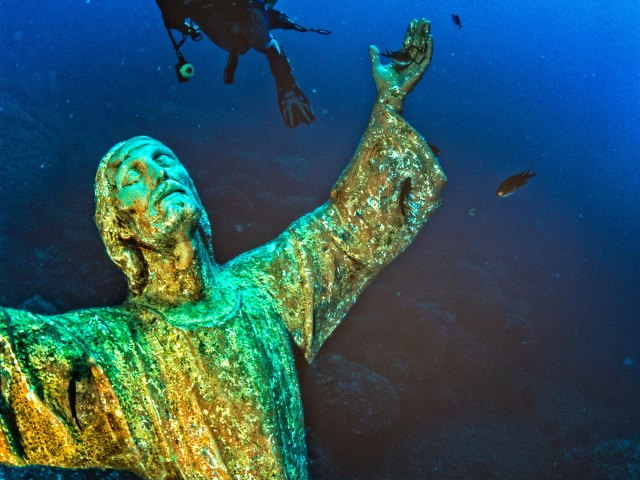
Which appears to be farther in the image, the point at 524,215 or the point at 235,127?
the point at 524,215

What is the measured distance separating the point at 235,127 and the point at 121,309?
10.3 metres

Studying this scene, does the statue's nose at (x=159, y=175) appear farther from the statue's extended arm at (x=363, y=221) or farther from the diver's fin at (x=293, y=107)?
the diver's fin at (x=293, y=107)

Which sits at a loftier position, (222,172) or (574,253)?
(222,172)

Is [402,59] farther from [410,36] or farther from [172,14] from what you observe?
[172,14]

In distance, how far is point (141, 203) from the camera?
1419mm

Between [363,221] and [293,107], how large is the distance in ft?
17.0

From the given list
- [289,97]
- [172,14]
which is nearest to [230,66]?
[172,14]

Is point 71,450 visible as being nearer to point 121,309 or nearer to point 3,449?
point 3,449

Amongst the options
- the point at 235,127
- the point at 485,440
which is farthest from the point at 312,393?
the point at 235,127

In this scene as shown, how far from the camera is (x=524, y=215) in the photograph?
12.1 m

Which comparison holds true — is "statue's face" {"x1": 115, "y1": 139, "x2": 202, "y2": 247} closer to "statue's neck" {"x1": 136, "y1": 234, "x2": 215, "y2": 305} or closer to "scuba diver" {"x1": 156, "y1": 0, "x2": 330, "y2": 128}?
"statue's neck" {"x1": 136, "y1": 234, "x2": 215, "y2": 305}

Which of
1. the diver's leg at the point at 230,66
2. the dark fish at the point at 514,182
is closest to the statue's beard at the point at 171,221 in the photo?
the dark fish at the point at 514,182

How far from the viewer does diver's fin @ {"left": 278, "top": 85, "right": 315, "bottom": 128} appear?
21.6ft

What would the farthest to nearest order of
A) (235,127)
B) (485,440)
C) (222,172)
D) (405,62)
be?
(235,127), (222,172), (485,440), (405,62)
